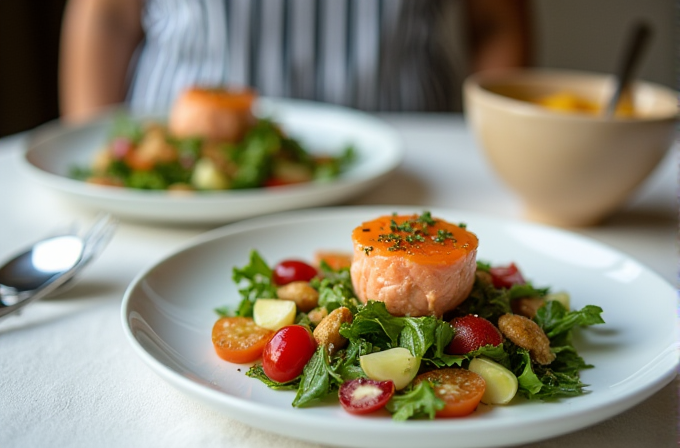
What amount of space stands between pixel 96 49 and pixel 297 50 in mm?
1374

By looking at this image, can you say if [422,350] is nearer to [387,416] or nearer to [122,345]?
Result: [387,416]

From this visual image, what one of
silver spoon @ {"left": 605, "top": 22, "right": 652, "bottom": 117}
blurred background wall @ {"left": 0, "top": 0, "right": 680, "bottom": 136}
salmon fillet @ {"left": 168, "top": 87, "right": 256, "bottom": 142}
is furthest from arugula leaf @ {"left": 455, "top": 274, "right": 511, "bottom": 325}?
blurred background wall @ {"left": 0, "top": 0, "right": 680, "bottom": 136}

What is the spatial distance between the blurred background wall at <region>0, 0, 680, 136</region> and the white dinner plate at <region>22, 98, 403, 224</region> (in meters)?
2.84

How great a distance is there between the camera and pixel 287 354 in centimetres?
156

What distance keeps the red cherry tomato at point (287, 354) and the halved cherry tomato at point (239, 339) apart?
63mm

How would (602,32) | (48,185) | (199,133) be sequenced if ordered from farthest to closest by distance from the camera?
(602,32) < (199,133) < (48,185)

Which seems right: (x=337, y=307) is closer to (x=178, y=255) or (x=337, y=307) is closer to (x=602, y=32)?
(x=178, y=255)

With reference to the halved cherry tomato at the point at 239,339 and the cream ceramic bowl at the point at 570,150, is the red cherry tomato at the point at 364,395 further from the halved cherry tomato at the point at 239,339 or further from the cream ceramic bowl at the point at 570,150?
the cream ceramic bowl at the point at 570,150

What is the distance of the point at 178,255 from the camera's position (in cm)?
210

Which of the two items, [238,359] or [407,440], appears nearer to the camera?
[407,440]

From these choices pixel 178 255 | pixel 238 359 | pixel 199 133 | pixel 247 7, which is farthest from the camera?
pixel 247 7

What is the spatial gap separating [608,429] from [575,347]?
11.3 inches

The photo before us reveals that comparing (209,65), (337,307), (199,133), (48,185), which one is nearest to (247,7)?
(209,65)

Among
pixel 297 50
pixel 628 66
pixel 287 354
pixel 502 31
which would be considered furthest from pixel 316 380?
pixel 502 31
